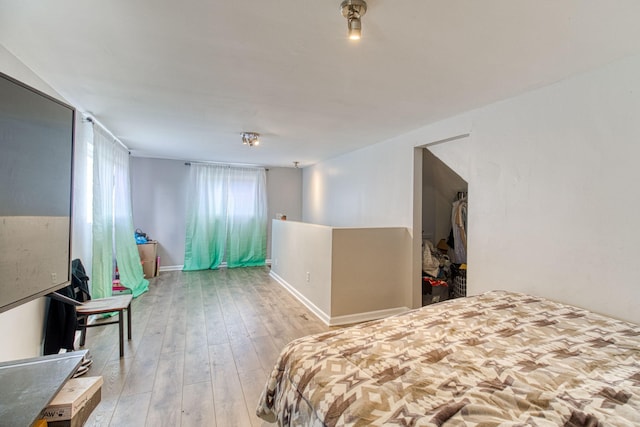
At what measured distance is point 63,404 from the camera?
1.03 meters

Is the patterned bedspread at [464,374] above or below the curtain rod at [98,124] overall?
below

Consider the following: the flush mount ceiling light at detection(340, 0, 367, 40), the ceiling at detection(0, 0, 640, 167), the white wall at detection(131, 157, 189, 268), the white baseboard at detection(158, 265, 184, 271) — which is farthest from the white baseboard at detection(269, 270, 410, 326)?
the white wall at detection(131, 157, 189, 268)

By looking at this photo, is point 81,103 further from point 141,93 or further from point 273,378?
point 273,378

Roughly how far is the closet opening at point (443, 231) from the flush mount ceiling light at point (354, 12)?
2479 mm

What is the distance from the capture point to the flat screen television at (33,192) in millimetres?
1164

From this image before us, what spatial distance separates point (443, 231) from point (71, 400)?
14.9 ft

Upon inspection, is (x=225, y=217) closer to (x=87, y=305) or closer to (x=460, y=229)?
(x=87, y=305)

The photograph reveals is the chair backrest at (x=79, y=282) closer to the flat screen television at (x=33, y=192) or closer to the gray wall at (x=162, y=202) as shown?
the flat screen television at (x=33, y=192)

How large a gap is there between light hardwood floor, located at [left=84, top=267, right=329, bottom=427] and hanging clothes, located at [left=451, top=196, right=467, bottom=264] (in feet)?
7.67

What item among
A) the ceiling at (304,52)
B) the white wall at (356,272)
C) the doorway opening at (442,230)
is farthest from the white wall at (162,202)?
the doorway opening at (442,230)

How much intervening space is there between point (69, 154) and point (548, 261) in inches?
125

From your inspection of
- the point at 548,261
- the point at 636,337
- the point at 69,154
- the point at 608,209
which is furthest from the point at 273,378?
the point at 608,209

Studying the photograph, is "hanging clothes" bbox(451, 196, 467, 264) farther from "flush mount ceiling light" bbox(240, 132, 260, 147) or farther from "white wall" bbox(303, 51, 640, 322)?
"flush mount ceiling light" bbox(240, 132, 260, 147)

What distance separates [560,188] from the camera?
207 centimetres
